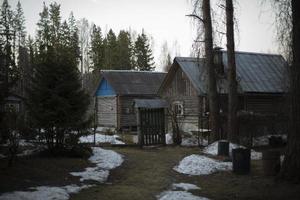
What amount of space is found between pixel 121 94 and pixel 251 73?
39.1 ft

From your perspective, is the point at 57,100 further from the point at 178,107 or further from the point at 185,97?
the point at 178,107

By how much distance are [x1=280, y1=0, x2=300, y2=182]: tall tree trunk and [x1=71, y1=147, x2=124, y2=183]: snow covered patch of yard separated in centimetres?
539

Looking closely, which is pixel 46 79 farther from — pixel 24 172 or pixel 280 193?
pixel 280 193

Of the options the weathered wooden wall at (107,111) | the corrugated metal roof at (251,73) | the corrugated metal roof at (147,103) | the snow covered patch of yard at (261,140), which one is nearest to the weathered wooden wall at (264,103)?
the corrugated metal roof at (251,73)

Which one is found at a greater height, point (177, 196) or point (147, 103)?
point (147, 103)

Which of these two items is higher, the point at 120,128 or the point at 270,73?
the point at 270,73

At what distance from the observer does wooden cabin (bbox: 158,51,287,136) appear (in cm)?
2567

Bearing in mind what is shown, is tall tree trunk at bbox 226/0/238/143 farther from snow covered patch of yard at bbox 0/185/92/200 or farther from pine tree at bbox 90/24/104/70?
pine tree at bbox 90/24/104/70

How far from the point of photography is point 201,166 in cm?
1394

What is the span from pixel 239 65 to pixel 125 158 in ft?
48.1

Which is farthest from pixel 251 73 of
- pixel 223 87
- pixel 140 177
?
pixel 140 177

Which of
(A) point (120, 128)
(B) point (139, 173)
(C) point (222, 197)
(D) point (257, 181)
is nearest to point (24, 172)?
(B) point (139, 173)

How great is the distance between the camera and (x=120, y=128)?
3447 cm

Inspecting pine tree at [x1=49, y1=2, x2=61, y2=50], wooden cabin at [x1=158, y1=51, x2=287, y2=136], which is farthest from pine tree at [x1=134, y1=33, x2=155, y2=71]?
wooden cabin at [x1=158, y1=51, x2=287, y2=136]
